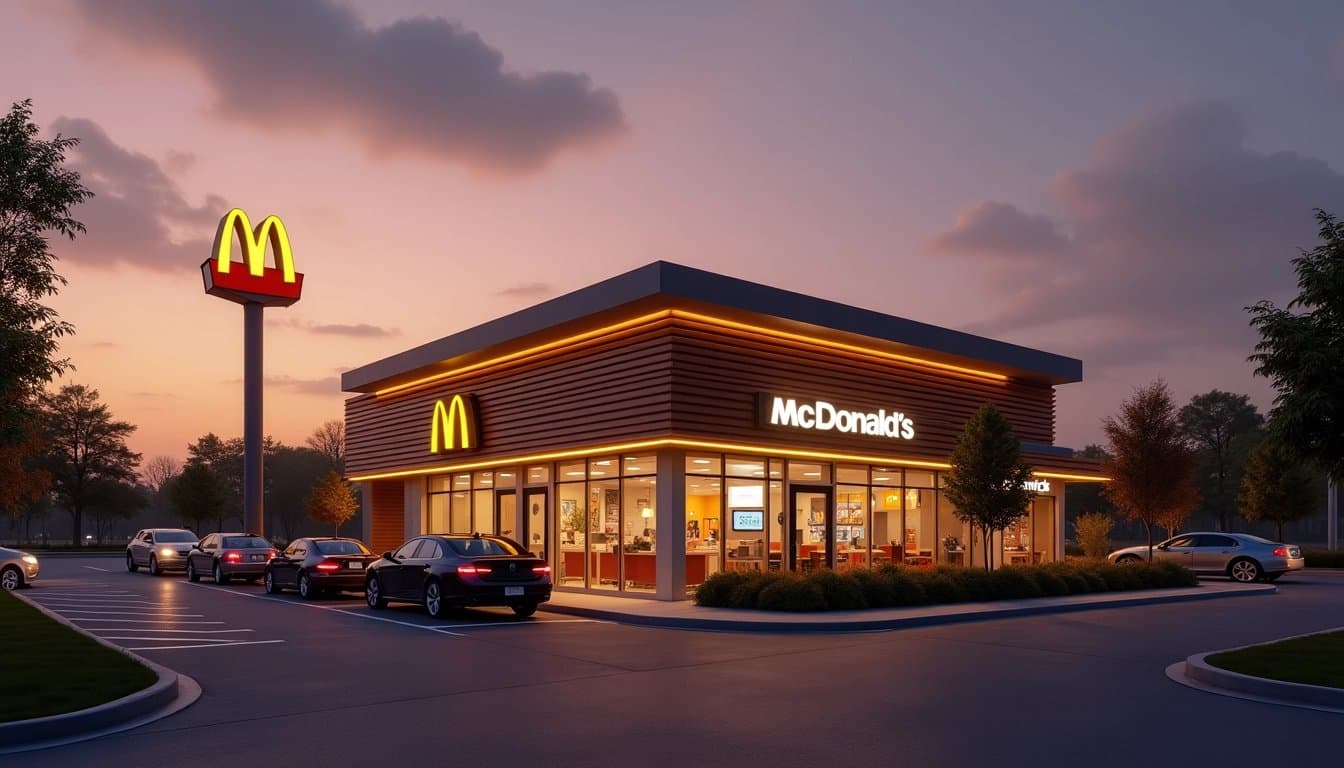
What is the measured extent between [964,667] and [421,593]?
35.4 ft

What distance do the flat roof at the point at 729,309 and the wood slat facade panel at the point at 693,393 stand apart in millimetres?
963

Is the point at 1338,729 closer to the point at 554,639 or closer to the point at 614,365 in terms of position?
the point at 554,639

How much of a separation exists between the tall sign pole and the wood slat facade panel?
9.80 metres

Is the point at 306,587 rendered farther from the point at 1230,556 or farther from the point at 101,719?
the point at 1230,556

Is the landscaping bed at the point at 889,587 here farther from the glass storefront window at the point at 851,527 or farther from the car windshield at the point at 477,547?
the car windshield at the point at 477,547

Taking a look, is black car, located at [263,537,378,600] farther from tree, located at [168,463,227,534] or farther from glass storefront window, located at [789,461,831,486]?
tree, located at [168,463,227,534]

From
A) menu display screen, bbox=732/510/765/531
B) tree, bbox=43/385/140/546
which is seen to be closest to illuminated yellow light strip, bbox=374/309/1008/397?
menu display screen, bbox=732/510/765/531

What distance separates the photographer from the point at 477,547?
65.6 feet

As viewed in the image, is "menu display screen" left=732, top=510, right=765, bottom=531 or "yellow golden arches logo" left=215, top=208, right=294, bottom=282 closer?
"menu display screen" left=732, top=510, right=765, bottom=531

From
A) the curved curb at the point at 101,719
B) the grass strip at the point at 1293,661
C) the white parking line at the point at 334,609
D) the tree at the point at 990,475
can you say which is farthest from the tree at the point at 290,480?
the grass strip at the point at 1293,661

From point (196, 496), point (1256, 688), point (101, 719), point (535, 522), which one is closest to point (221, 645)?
point (101, 719)

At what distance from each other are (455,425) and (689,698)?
65.7 feet

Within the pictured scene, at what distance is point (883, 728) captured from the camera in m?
9.21

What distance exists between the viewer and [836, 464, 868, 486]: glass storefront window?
87.5 ft
